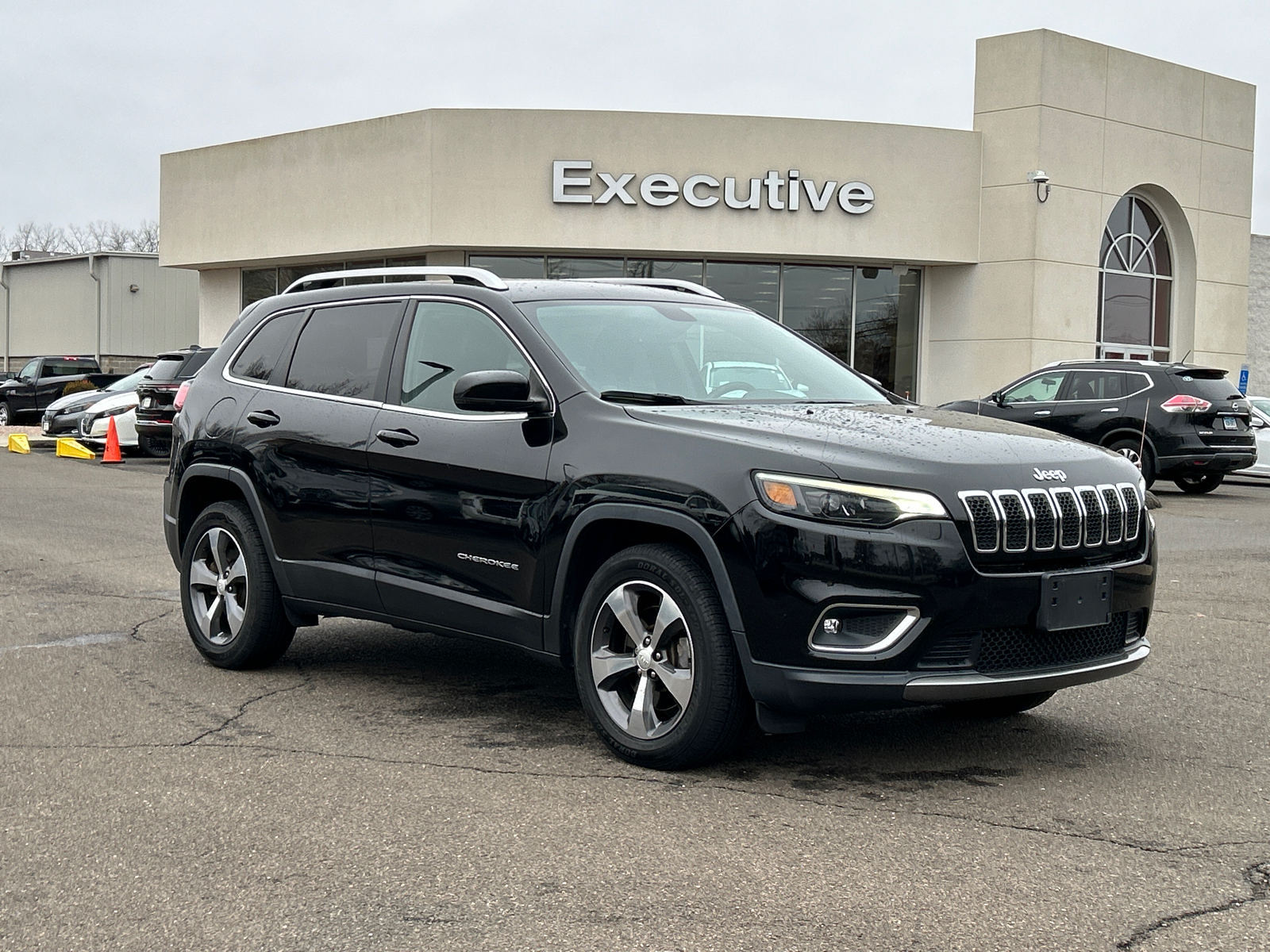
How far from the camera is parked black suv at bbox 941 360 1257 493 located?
18109mm

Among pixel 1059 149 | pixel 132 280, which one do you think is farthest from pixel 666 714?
pixel 132 280

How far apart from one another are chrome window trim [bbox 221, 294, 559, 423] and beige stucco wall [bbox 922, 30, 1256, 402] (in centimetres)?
2369

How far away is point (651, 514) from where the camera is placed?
4.80m

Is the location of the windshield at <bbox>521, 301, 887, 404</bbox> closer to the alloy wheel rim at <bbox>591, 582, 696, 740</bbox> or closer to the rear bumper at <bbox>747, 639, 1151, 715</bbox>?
the alloy wheel rim at <bbox>591, 582, 696, 740</bbox>

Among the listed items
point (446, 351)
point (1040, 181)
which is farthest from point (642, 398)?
point (1040, 181)

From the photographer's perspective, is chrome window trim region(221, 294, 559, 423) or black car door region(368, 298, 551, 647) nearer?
black car door region(368, 298, 551, 647)

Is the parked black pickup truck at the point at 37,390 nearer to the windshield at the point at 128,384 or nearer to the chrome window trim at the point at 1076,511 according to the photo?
the windshield at the point at 128,384


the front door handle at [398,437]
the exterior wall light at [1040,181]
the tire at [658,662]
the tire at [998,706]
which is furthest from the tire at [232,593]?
the exterior wall light at [1040,181]

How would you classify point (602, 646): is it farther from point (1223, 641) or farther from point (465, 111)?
point (465, 111)

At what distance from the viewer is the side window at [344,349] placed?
20.2ft

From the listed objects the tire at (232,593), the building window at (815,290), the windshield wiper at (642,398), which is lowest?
the tire at (232,593)

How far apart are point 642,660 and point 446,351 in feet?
5.84

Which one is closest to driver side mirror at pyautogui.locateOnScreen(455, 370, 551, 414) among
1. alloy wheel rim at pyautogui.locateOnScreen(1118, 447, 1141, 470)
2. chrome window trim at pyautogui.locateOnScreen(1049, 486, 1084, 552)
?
chrome window trim at pyautogui.locateOnScreen(1049, 486, 1084, 552)

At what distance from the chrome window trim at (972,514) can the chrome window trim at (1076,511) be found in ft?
0.82
